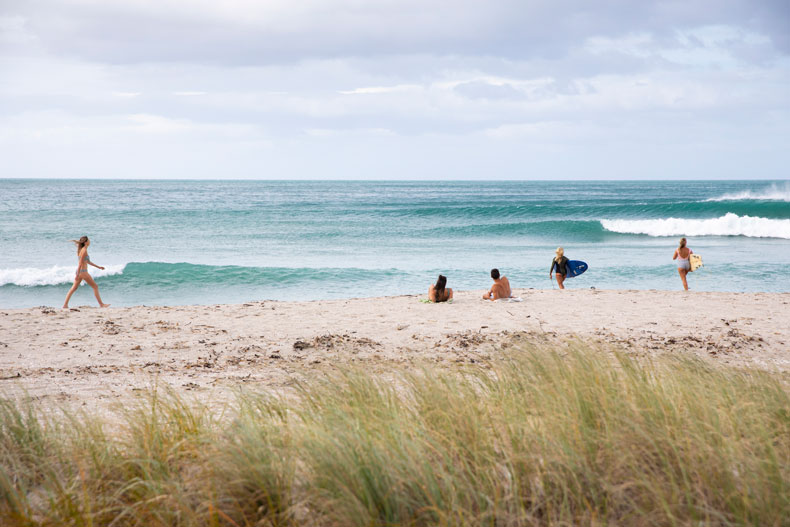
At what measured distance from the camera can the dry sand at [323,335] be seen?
21.0 feet

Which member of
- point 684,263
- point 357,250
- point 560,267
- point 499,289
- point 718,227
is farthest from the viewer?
point 718,227

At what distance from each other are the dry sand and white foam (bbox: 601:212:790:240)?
20.0m

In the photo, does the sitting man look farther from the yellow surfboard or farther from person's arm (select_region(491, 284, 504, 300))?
the yellow surfboard

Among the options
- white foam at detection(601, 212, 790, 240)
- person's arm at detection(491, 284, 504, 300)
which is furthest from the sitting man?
white foam at detection(601, 212, 790, 240)

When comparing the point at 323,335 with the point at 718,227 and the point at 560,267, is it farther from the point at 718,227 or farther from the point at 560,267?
the point at 718,227

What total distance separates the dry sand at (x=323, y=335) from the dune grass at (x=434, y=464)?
6.58 ft

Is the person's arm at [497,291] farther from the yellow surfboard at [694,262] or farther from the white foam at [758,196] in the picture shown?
the white foam at [758,196]

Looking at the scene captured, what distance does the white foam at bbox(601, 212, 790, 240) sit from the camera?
95.2 ft

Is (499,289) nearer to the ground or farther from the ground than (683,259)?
nearer to the ground

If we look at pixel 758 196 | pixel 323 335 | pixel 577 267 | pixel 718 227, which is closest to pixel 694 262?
pixel 577 267

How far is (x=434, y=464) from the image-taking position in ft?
9.22

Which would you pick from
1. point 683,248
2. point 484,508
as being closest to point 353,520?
point 484,508

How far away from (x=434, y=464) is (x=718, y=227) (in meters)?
34.1

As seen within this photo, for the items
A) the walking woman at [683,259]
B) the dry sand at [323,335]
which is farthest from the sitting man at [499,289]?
the walking woman at [683,259]
